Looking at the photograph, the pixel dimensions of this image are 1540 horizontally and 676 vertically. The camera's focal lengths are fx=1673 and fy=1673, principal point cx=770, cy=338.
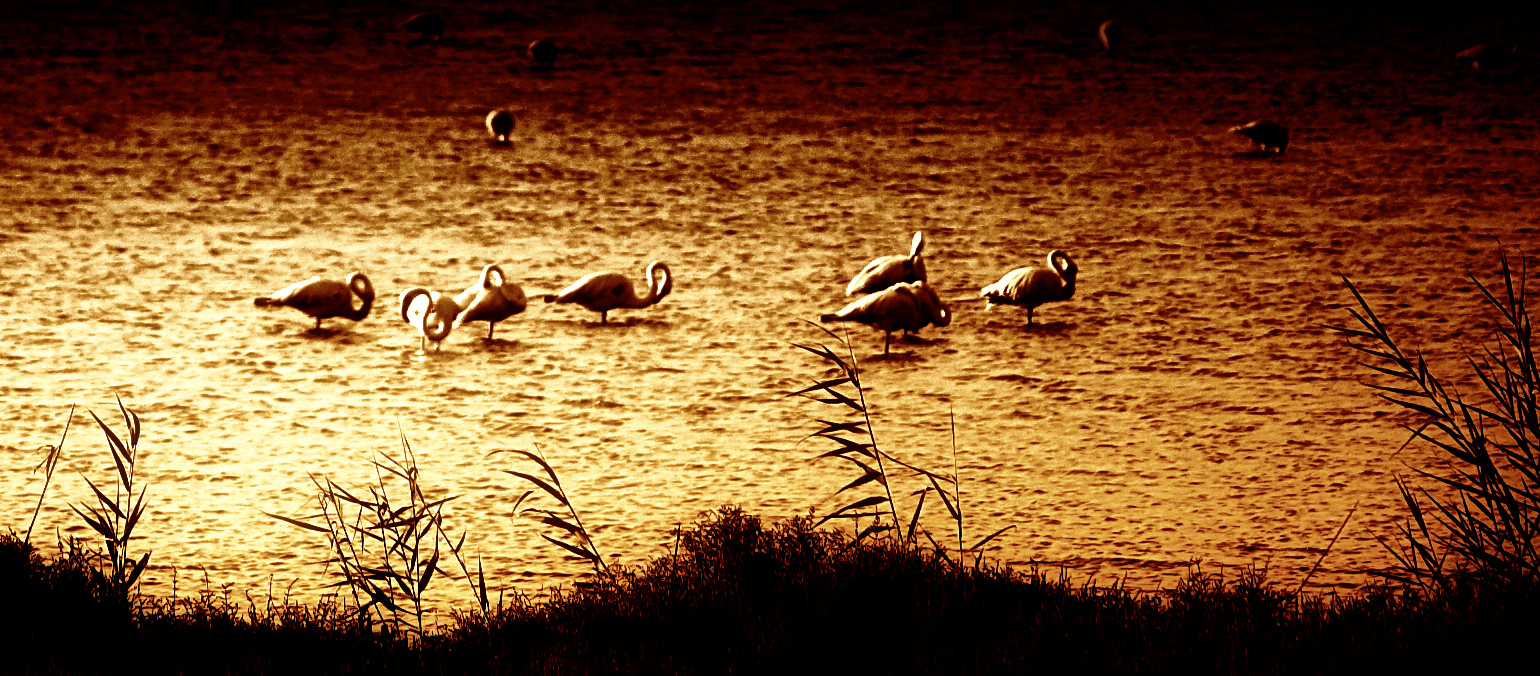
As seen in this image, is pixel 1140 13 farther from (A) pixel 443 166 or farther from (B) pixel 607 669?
(B) pixel 607 669

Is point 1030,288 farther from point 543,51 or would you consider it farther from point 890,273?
point 543,51

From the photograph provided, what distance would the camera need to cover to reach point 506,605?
10.4ft

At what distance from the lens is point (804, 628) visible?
8.93 feet

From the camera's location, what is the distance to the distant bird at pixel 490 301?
17.6ft

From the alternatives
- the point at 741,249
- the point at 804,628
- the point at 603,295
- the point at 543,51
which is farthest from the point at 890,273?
the point at 543,51

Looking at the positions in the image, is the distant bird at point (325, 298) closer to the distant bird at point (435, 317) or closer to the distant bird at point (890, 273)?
the distant bird at point (435, 317)

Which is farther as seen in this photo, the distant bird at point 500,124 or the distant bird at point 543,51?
the distant bird at point 543,51

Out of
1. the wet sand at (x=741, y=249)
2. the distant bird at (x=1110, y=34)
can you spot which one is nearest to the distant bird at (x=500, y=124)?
the wet sand at (x=741, y=249)

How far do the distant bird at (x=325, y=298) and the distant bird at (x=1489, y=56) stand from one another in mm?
7099

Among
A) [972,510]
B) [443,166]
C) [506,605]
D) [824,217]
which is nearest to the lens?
[506,605]

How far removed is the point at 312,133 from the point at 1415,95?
5867mm

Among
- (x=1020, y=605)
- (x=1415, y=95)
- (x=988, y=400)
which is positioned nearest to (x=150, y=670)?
(x=1020, y=605)

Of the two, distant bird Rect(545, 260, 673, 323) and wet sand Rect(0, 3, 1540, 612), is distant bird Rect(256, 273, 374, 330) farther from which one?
distant bird Rect(545, 260, 673, 323)

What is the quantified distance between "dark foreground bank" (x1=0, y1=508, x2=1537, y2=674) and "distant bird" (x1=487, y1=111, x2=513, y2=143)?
5161 millimetres
